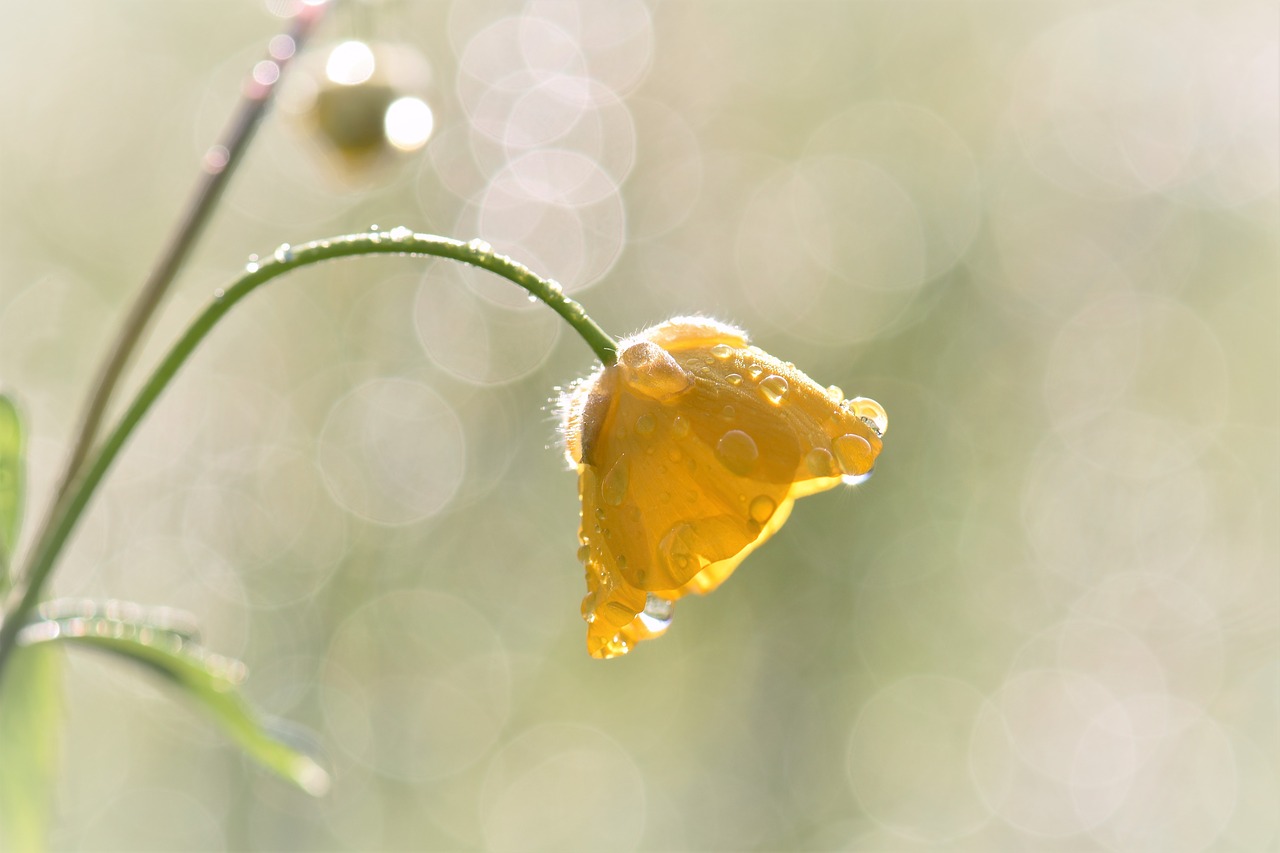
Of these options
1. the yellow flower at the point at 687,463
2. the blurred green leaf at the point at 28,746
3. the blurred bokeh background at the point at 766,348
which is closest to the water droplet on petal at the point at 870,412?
the yellow flower at the point at 687,463

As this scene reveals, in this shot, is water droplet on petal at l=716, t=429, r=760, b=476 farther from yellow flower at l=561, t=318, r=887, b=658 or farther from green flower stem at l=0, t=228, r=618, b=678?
green flower stem at l=0, t=228, r=618, b=678

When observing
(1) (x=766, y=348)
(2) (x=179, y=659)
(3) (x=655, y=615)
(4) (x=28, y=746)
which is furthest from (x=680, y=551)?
(1) (x=766, y=348)

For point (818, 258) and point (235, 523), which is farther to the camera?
point (818, 258)

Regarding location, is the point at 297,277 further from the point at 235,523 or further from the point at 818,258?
the point at 818,258

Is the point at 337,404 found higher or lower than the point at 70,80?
lower

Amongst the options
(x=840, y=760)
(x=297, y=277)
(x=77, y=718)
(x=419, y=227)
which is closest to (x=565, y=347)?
(x=419, y=227)

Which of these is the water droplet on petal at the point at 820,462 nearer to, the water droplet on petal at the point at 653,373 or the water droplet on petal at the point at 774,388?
the water droplet on petal at the point at 774,388

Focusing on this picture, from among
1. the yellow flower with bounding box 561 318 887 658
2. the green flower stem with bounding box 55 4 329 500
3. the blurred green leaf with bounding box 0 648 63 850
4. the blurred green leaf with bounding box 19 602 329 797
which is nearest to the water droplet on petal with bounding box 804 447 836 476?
the yellow flower with bounding box 561 318 887 658
